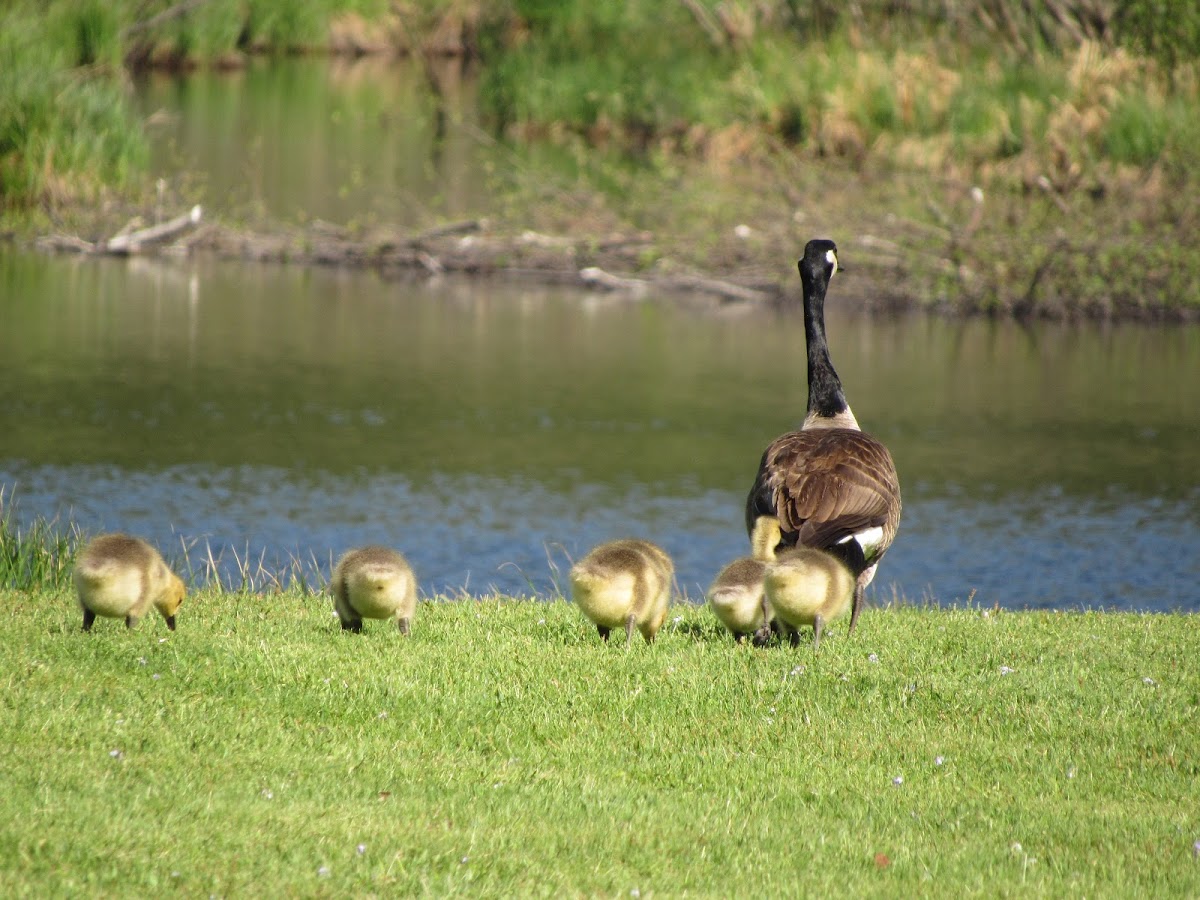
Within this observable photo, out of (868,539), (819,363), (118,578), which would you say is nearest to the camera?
(118,578)

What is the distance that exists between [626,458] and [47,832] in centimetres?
1218

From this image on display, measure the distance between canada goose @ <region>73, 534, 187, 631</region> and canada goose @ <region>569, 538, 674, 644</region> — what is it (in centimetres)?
190

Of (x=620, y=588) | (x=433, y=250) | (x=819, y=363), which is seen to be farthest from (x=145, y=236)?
(x=620, y=588)

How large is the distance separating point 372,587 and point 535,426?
35.6ft

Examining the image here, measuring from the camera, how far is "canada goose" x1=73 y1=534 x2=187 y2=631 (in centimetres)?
695

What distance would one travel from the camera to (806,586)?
7172 mm

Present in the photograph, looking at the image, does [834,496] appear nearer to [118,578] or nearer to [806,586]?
[806,586]

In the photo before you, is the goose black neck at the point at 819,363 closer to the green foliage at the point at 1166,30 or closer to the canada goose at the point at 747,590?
the canada goose at the point at 747,590

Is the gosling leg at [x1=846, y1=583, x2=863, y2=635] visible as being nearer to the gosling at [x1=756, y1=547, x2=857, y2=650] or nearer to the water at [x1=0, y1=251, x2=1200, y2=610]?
the gosling at [x1=756, y1=547, x2=857, y2=650]

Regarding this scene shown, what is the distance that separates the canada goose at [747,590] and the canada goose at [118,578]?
260 cm

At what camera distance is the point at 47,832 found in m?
5.02

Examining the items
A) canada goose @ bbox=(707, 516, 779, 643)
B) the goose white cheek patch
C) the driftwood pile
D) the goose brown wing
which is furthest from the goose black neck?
the driftwood pile

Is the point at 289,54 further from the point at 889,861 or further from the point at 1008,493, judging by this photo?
the point at 889,861

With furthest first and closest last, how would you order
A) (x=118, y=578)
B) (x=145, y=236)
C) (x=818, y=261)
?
1. (x=145, y=236)
2. (x=818, y=261)
3. (x=118, y=578)
